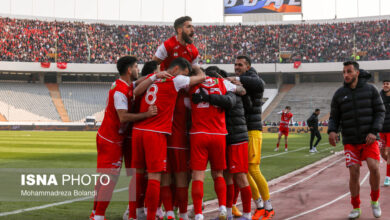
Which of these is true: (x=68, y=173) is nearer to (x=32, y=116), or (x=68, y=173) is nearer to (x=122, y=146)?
(x=122, y=146)

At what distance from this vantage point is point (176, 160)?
6332 millimetres

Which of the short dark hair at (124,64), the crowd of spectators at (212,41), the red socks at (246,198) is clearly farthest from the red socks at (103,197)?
the crowd of spectators at (212,41)

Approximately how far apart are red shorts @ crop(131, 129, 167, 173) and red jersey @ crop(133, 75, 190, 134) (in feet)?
0.27

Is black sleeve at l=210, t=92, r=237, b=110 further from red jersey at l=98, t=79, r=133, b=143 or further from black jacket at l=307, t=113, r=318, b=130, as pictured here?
black jacket at l=307, t=113, r=318, b=130

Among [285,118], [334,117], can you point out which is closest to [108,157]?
[334,117]

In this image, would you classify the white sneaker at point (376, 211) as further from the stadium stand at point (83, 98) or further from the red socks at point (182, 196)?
the stadium stand at point (83, 98)

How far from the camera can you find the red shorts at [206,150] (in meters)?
6.25

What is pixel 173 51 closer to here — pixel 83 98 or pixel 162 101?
pixel 162 101

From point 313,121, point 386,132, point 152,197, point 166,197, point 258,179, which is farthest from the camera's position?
point 313,121

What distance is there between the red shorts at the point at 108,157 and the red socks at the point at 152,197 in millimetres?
643

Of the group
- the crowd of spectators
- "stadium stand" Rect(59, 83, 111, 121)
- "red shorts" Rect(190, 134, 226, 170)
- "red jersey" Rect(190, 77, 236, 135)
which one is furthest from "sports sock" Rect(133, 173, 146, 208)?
the crowd of spectators

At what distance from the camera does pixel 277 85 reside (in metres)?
63.4

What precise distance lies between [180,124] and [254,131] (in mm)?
1558

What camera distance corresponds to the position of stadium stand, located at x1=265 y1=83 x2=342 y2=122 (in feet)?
177
